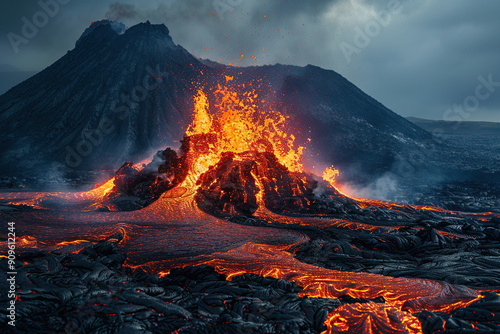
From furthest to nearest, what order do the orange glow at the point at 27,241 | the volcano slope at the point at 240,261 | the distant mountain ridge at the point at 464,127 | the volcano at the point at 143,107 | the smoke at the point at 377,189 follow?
the distant mountain ridge at the point at 464,127
the volcano at the point at 143,107
the smoke at the point at 377,189
the orange glow at the point at 27,241
the volcano slope at the point at 240,261

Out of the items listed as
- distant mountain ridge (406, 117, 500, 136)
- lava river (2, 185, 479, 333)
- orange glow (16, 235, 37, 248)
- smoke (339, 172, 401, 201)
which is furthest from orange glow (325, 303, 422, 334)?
distant mountain ridge (406, 117, 500, 136)

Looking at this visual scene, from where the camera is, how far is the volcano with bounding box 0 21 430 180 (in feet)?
150

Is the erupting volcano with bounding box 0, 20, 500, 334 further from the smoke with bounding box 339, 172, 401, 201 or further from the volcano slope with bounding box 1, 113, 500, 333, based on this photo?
the smoke with bounding box 339, 172, 401, 201

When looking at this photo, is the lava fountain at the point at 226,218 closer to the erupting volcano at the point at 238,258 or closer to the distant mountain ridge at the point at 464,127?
the erupting volcano at the point at 238,258

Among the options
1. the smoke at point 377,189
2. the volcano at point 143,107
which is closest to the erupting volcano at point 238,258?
the smoke at point 377,189

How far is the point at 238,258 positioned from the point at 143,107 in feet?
172

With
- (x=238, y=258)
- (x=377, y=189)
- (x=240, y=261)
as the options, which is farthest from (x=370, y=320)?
(x=377, y=189)

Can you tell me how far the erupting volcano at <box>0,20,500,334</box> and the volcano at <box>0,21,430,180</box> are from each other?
28.7 meters

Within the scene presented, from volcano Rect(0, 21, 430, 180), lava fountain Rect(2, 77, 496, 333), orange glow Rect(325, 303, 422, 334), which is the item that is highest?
volcano Rect(0, 21, 430, 180)

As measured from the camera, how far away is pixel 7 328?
4.84 meters

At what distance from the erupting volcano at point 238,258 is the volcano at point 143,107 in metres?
28.7

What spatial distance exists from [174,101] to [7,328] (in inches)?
2269

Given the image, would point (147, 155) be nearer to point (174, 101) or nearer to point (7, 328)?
point (174, 101)

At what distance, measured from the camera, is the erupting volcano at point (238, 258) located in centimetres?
550
